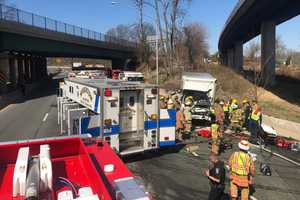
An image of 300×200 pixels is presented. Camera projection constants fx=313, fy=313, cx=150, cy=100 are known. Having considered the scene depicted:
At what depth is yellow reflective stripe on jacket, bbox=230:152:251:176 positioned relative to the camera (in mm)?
6639

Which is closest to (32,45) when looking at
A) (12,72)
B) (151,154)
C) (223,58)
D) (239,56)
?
(12,72)

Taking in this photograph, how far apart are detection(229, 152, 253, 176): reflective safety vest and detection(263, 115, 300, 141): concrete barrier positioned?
35.9ft

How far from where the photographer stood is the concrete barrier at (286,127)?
53.8ft

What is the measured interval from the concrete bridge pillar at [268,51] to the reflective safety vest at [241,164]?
31649mm

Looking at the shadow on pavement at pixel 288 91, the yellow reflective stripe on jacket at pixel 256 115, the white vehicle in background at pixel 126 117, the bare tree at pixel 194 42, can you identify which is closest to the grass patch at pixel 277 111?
the shadow on pavement at pixel 288 91

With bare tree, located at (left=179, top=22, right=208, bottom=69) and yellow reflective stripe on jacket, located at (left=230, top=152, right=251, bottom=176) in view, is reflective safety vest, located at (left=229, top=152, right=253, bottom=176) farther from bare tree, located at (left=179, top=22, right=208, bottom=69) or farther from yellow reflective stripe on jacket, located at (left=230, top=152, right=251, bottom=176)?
bare tree, located at (left=179, top=22, right=208, bottom=69)

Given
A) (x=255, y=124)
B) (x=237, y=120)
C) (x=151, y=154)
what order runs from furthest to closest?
1. (x=237, y=120)
2. (x=255, y=124)
3. (x=151, y=154)

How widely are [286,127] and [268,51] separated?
75.4ft

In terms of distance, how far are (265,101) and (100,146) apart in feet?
86.5

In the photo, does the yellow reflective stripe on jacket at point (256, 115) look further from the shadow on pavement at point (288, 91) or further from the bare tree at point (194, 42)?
the bare tree at point (194, 42)

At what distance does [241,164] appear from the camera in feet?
21.8

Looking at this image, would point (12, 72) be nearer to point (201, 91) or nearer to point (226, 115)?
point (201, 91)

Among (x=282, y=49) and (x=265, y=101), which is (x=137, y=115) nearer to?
(x=265, y=101)

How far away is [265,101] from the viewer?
94.0ft
